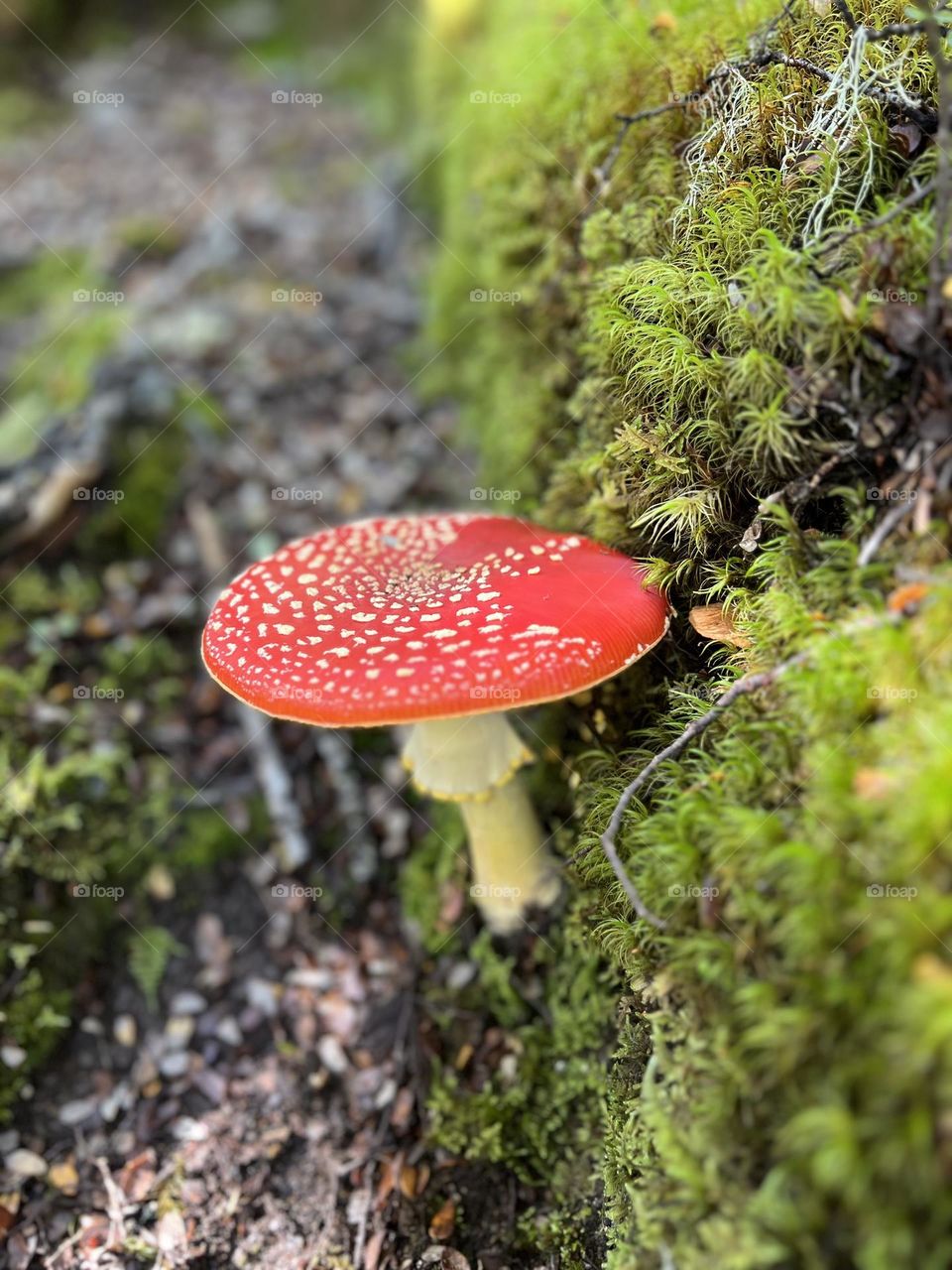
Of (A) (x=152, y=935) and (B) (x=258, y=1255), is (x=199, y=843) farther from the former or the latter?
(B) (x=258, y=1255)

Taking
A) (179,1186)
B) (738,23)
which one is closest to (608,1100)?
(179,1186)

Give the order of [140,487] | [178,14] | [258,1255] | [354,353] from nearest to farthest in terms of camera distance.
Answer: [258,1255] < [140,487] < [354,353] < [178,14]

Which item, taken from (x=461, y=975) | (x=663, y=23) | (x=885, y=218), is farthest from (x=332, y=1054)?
(x=663, y=23)

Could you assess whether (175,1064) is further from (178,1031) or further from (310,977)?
(310,977)

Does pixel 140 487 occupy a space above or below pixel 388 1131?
above

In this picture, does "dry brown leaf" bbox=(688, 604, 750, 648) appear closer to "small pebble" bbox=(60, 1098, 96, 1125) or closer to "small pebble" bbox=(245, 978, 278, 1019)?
"small pebble" bbox=(245, 978, 278, 1019)

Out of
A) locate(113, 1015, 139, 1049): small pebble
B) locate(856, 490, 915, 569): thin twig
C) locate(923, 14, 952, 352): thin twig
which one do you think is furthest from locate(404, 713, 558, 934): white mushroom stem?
locate(923, 14, 952, 352): thin twig

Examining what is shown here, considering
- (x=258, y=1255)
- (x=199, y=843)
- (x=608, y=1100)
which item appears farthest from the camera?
(x=199, y=843)
